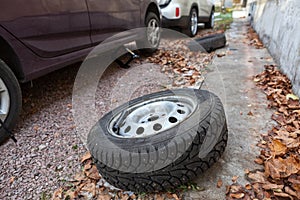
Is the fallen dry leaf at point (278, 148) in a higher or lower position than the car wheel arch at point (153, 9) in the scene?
lower

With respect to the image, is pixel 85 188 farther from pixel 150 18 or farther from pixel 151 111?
pixel 150 18

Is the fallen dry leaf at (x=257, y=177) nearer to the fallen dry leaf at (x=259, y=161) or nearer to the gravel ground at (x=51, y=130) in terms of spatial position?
the fallen dry leaf at (x=259, y=161)

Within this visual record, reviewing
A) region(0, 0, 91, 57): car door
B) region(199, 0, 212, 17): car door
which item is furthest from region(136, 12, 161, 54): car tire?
region(199, 0, 212, 17): car door

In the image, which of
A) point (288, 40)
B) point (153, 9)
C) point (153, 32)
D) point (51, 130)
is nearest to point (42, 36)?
point (51, 130)

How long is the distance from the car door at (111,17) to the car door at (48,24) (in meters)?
0.13

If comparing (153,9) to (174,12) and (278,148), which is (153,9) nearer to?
(174,12)

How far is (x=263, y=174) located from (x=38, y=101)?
222cm

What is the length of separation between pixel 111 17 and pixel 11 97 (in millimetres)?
1692

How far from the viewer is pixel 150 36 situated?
4066mm

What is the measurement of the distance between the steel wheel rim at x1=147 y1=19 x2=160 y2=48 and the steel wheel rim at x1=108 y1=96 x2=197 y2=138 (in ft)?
8.09

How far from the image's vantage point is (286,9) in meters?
3.10

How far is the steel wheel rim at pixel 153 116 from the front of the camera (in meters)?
1.46

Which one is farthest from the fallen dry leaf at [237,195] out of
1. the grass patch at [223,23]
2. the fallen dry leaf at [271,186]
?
the grass patch at [223,23]

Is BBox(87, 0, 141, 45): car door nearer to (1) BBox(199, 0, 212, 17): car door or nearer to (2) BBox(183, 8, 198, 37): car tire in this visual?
(2) BBox(183, 8, 198, 37): car tire
